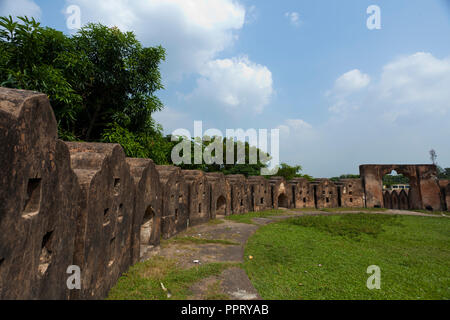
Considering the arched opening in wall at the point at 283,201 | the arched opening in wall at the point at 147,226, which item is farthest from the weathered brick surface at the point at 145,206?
the arched opening in wall at the point at 283,201

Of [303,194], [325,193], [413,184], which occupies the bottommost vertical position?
[303,194]

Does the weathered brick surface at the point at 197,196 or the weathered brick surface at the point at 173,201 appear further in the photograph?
the weathered brick surface at the point at 197,196

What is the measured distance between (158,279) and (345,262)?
532 cm

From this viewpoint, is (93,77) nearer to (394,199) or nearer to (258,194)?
(258,194)

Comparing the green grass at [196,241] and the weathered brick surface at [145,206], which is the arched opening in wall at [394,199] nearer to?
the green grass at [196,241]

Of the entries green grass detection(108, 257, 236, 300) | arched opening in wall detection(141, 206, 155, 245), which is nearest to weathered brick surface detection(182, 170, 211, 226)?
arched opening in wall detection(141, 206, 155, 245)

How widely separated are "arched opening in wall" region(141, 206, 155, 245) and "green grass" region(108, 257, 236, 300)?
876 mm

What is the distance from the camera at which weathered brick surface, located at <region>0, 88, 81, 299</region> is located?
2.04 meters

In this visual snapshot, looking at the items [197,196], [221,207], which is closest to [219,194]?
[221,207]

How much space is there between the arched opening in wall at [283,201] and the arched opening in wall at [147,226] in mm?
16295

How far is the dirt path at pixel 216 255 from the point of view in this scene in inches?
172

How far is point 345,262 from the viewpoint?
6578 millimetres

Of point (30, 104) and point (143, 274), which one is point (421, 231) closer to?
point (143, 274)

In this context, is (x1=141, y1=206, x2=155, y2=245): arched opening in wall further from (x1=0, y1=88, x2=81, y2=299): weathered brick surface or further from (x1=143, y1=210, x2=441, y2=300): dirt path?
(x1=0, y1=88, x2=81, y2=299): weathered brick surface
